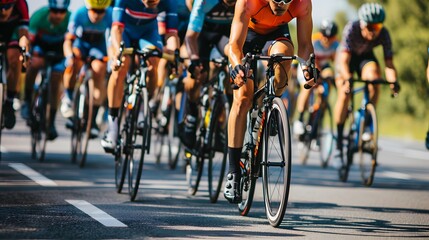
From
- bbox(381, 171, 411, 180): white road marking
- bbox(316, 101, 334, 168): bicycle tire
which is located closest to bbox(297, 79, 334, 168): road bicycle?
bbox(316, 101, 334, 168): bicycle tire

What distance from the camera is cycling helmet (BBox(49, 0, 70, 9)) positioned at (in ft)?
48.9

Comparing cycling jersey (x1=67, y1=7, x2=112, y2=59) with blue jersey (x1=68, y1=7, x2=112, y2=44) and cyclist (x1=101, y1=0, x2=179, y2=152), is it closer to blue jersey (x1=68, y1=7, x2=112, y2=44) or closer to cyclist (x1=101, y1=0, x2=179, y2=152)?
blue jersey (x1=68, y1=7, x2=112, y2=44)

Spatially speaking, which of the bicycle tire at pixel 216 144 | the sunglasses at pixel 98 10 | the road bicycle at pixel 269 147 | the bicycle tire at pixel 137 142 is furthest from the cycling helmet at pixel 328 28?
the road bicycle at pixel 269 147

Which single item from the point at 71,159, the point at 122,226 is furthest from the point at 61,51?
the point at 122,226

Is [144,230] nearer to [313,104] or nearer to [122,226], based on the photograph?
[122,226]

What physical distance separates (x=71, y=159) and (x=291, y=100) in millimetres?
6860

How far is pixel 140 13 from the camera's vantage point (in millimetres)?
10938

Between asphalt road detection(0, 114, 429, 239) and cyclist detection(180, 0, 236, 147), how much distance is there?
0.82 meters

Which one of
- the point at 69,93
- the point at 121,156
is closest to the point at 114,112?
the point at 121,156

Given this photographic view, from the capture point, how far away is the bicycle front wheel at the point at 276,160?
7.82m

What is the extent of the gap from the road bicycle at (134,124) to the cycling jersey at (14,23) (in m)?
1.86

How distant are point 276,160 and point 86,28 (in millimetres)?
6562

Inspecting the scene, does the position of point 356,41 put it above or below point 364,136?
above

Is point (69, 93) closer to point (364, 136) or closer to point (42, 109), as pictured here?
point (42, 109)
